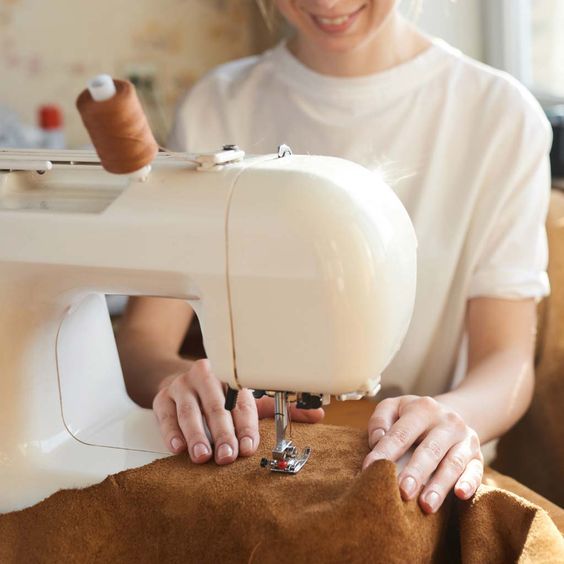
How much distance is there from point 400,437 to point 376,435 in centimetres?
2

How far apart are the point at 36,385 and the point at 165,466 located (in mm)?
142

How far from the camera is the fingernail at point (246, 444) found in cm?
82

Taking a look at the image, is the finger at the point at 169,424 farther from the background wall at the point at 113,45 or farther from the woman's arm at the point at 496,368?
the background wall at the point at 113,45

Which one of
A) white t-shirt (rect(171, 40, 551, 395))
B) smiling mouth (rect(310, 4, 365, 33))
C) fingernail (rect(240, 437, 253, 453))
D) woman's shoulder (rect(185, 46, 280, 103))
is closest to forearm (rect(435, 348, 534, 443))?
white t-shirt (rect(171, 40, 551, 395))

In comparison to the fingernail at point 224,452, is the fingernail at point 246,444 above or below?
below

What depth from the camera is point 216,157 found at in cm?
75

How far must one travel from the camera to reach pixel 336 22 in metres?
1.20

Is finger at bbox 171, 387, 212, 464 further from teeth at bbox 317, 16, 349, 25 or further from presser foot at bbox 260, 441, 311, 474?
teeth at bbox 317, 16, 349, 25

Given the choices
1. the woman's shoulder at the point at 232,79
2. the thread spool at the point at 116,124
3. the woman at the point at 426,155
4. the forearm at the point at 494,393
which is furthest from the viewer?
the woman's shoulder at the point at 232,79

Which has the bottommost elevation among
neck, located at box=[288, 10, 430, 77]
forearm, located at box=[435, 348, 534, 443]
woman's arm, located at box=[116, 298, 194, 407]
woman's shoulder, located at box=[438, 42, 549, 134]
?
forearm, located at box=[435, 348, 534, 443]

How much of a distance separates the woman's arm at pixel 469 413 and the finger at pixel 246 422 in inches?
4.1

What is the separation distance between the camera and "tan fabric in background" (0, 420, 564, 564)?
0.68 metres

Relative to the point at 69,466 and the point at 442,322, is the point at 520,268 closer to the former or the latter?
the point at 442,322

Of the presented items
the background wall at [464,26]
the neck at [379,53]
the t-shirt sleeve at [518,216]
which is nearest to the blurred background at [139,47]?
the background wall at [464,26]
